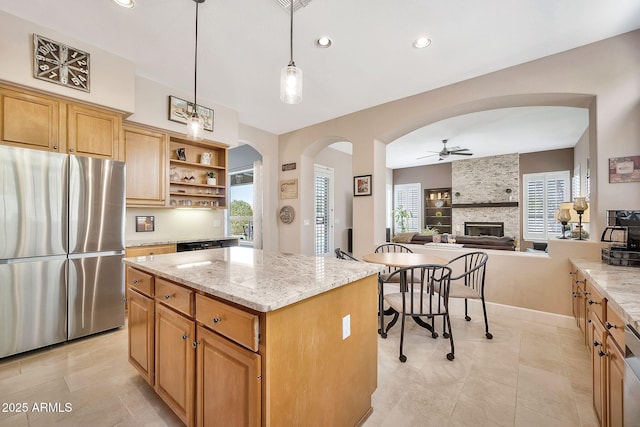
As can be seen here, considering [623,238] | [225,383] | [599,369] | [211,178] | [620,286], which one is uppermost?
[211,178]

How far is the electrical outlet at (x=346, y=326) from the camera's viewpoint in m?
1.38

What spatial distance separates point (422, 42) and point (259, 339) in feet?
9.71

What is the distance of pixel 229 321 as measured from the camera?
44.2 inches

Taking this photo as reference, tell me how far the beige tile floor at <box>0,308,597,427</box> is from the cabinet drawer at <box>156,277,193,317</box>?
0.76 meters

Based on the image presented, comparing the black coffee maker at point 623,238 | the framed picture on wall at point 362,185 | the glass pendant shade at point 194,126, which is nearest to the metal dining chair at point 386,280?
the framed picture on wall at point 362,185

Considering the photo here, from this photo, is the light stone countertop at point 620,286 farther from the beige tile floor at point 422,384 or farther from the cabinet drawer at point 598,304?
the beige tile floor at point 422,384

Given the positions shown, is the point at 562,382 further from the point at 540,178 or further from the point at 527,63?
the point at 540,178

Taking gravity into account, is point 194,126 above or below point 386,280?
above

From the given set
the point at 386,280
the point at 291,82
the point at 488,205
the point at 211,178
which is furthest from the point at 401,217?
the point at 291,82

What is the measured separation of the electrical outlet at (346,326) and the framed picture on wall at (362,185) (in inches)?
112

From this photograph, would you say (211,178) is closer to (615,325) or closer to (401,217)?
(615,325)

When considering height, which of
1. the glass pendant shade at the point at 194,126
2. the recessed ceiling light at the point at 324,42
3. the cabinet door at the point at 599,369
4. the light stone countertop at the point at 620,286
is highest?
the recessed ceiling light at the point at 324,42

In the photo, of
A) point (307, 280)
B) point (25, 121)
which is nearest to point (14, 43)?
point (25, 121)

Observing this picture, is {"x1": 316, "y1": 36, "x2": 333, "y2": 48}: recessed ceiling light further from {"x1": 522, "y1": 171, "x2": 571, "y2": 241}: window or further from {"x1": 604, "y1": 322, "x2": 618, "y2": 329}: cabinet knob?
{"x1": 522, "y1": 171, "x2": 571, "y2": 241}: window
